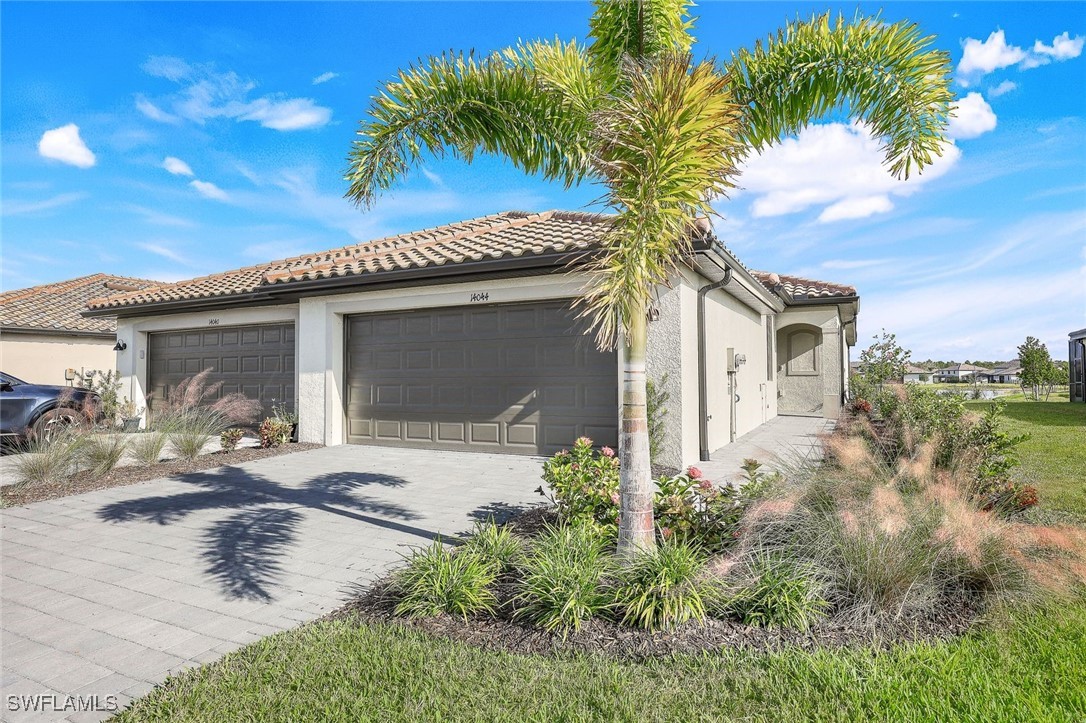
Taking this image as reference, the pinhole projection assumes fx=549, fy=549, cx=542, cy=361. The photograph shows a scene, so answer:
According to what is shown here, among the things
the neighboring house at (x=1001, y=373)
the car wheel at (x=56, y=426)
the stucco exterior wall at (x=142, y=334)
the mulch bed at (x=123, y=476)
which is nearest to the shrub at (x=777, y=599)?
the mulch bed at (x=123, y=476)

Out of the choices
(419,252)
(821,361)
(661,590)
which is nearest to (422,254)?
(419,252)

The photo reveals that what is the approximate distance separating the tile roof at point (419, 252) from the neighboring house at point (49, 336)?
5.13 m

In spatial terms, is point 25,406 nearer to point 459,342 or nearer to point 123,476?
point 123,476

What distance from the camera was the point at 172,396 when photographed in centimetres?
1022

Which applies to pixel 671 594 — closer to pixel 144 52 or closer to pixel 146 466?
pixel 146 466

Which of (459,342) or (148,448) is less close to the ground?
(459,342)

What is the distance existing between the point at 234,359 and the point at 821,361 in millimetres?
17378

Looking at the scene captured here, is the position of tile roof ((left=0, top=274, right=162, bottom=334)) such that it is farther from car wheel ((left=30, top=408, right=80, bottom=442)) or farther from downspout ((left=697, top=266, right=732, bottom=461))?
downspout ((left=697, top=266, right=732, bottom=461))

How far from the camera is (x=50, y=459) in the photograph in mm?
7691

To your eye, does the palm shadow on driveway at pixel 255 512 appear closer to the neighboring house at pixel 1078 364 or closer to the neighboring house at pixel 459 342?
the neighboring house at pixel 459 342

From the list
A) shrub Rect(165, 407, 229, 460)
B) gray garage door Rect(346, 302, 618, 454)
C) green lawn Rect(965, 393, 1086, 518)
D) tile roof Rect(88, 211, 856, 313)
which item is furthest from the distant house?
shrub Rect(165, 407, 229, 460)

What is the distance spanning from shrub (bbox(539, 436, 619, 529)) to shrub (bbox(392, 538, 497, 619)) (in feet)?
3.60

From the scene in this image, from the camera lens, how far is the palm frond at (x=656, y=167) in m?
3.67

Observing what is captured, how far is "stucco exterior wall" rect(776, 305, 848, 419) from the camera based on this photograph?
57.1 feet
